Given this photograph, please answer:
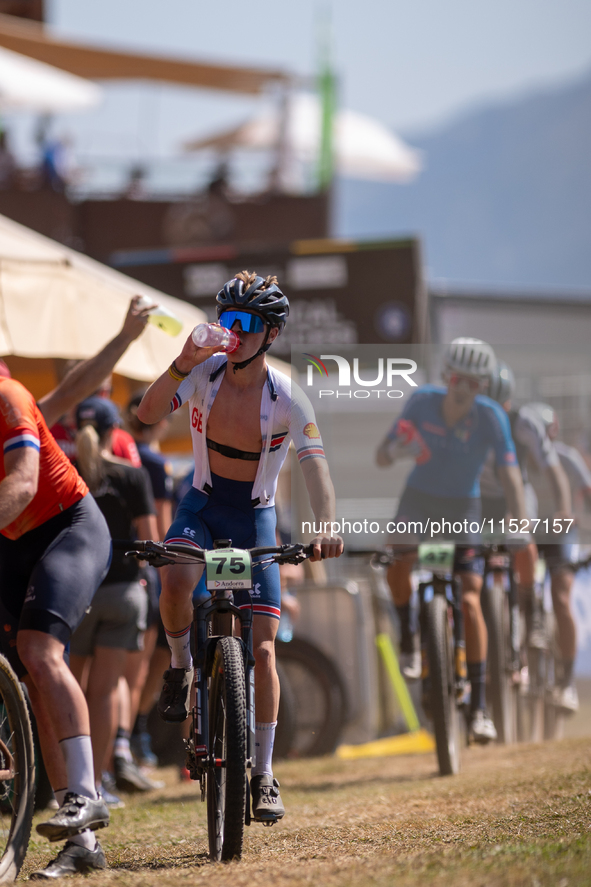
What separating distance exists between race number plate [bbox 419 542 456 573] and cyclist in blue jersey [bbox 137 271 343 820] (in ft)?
→ 8.68

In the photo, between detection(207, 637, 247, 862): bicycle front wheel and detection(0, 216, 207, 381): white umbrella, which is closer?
detection(207, 637, 247, 862): bicycle front wheel

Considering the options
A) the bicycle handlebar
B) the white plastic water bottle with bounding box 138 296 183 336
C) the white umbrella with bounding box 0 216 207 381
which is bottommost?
the bicycle handlebar

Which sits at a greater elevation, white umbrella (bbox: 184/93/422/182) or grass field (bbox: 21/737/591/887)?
white umbrella (bbox: 184/93/422/182)

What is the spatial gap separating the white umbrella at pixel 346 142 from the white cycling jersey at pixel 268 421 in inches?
813

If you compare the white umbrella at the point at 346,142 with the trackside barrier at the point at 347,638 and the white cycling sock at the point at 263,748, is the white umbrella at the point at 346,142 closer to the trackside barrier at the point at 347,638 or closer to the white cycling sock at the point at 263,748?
the trackside barrier at the point at 347,638

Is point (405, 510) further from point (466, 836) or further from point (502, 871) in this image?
point (502, 871)

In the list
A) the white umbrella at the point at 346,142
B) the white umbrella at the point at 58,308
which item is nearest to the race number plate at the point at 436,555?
the white umbrella at the point at 58,308

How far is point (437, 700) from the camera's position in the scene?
23.6 feet

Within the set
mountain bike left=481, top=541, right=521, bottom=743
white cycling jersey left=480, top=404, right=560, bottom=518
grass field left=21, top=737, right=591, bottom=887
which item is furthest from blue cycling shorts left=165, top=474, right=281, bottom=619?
white cycling jersey left=480, top=404, right=560, bottom=518

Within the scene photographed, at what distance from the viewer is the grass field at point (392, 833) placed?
12.5ft

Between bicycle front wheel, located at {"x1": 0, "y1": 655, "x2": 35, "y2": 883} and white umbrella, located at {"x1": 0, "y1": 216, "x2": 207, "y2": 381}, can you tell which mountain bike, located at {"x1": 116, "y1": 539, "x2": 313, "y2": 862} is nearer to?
bicycle front wheel, located at {"x1": 0, "y1": 655, "x2": 35, "y2": 883}

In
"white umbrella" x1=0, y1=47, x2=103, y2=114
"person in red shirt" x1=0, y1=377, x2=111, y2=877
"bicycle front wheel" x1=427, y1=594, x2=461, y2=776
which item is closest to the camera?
"person in red shirt" x1=0, y1=377, x2=111, y2=877

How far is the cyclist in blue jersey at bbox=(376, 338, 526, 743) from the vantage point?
25.2 ft

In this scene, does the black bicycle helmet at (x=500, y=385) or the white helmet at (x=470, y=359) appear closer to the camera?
the white helmet at (x=470, y=359)
